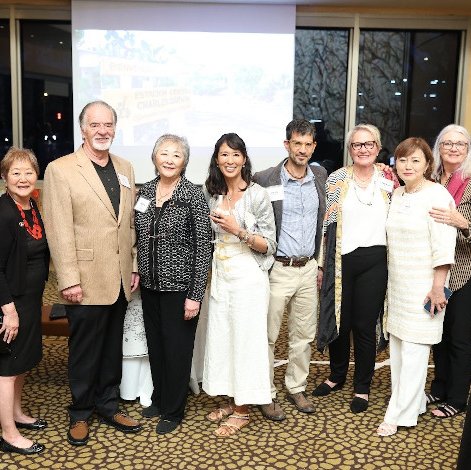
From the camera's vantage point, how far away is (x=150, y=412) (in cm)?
309

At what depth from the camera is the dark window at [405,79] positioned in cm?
709

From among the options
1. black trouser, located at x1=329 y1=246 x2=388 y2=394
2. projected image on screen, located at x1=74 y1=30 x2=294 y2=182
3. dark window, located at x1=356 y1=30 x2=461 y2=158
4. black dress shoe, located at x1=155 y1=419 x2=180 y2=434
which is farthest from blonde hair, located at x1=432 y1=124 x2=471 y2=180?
dark window, located at x1=356 y1=30 x2=461 y2=158

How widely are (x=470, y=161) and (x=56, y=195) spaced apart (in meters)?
2.23

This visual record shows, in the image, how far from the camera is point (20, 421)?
291 cm

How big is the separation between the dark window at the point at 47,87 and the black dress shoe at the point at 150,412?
4.64 meters

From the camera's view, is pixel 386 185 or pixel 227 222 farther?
pixel 386 185

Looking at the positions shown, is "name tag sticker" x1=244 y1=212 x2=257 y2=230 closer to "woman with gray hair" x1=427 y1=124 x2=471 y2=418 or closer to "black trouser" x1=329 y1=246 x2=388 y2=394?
"black trouser" x1=329 y1=246 x2=388 y2=394

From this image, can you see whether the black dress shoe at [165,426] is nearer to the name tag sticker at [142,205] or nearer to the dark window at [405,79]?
the name tag sticker at [142,205]

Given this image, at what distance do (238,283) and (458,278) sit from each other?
1.23 m

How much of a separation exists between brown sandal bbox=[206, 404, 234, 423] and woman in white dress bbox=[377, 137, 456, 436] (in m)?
0.82

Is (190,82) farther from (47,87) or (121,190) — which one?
(121,190)

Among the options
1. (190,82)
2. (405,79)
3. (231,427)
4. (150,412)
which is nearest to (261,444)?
(231,427)

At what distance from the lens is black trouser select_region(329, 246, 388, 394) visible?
9.95 feet

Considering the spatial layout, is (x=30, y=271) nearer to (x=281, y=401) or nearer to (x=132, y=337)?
(x=132, y=337)
